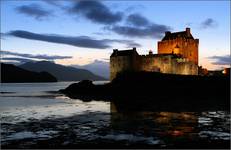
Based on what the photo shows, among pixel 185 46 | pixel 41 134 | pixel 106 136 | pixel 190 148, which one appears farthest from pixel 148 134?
pixel 185 46

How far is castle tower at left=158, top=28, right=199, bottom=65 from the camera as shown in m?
61.8

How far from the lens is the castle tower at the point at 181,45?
61.8 metres

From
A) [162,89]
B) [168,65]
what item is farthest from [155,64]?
[162,89]

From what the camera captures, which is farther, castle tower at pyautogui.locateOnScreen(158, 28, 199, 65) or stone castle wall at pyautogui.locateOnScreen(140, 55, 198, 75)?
castle tower at pyautogui.locateOnScreen(158, 28, 199, 65)

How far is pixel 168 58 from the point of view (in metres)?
56.2

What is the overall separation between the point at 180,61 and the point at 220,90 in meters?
15.9

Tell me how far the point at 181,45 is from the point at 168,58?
7.02 metres

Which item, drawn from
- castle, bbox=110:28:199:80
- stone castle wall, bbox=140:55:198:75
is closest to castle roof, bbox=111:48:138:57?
castle, bbox=110:28:199:80

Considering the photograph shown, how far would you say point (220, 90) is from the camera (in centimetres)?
4225

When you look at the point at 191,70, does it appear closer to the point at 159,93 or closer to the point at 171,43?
the point at 171,43

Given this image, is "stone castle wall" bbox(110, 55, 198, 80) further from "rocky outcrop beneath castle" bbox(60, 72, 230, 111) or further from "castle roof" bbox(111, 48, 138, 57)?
"rocky outcrop beneath castle" bbox(60, 72, 230, 111)

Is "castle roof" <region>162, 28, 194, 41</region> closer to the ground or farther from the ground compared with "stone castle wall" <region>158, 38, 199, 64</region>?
farther from the ground

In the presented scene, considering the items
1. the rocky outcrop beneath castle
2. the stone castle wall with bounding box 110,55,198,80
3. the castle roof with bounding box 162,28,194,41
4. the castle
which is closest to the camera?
the rocky outcrop beneath castle

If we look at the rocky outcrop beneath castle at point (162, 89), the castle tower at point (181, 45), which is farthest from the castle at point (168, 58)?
the rocky outcrop beneath castle at point (162, 89)
